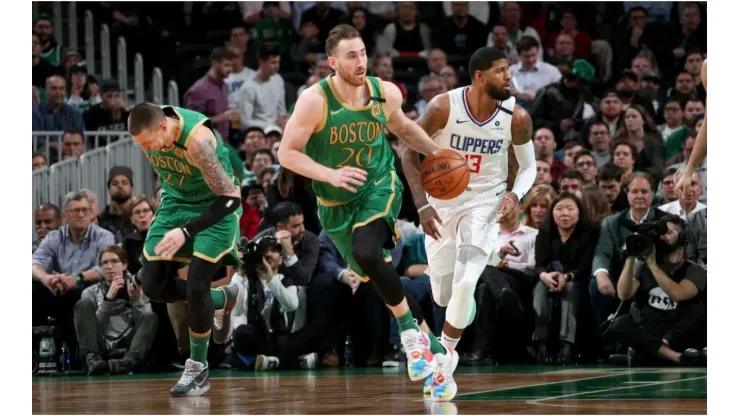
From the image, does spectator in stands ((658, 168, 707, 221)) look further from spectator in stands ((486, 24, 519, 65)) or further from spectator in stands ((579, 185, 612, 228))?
spectator in stands ((486, 24, 519, 65))

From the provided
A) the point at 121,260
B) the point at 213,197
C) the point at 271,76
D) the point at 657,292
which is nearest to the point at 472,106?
the point at 213,197

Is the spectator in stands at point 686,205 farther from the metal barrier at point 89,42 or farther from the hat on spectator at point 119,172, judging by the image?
the metal barrier at point 89,42

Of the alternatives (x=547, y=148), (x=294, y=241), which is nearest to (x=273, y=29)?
(x=547, y=148)

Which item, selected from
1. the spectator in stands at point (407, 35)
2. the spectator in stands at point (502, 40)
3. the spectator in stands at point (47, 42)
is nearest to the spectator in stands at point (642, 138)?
the spectator in stands at point (502, 40)

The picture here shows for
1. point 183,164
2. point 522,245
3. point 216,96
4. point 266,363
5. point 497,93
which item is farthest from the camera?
point 216,96

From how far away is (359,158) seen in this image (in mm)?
7746

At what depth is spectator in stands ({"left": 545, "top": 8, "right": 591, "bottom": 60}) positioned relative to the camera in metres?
16.8

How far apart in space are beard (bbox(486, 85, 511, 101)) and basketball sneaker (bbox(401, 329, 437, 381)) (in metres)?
1.79

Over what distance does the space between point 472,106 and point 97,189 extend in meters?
6.11

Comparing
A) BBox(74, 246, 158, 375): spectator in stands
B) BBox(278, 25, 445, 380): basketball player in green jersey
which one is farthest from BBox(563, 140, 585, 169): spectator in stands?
BBox(278, 25, 445, 380): basketball player in green jersey

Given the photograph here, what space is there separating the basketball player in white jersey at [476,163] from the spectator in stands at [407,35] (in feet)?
27.4

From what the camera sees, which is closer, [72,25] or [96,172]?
[96,172]

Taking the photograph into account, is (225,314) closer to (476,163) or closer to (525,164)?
(476,163)

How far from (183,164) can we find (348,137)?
3.95 feet
